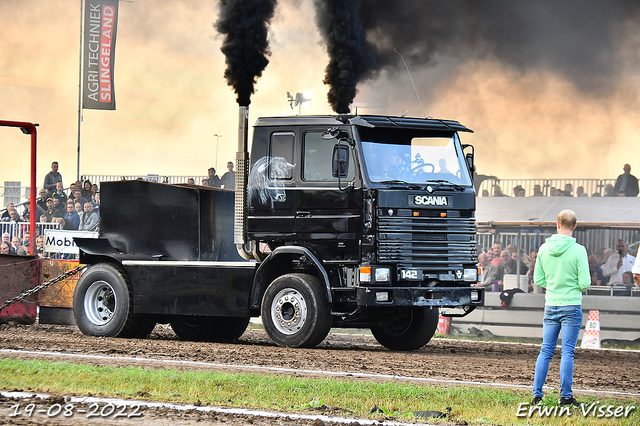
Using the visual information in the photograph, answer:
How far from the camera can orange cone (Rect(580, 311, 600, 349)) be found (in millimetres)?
18031

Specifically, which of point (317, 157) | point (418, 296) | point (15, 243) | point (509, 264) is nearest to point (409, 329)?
point (418, 296)

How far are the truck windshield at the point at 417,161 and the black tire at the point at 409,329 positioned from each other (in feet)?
7.67

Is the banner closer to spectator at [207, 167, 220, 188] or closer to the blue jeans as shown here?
spectator at [207, 167, 220, 188]

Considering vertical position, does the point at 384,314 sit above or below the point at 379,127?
below

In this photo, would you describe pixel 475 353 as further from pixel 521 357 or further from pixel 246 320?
pixel 246 320

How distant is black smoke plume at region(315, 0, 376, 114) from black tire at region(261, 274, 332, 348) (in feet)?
18.8

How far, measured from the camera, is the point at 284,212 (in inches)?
544

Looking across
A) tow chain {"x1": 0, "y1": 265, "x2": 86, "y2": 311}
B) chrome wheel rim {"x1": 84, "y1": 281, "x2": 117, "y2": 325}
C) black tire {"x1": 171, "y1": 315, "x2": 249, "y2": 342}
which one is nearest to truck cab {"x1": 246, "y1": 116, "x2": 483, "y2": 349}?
black tire {"x1": 171, "y1": 315, "x2": 249, "y2": 342}

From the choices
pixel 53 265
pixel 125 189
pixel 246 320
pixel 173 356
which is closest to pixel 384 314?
pixel 246 320

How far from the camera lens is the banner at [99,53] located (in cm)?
3041

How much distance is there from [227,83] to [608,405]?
11.0 meters

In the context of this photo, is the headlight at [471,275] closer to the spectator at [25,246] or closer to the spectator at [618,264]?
the spectator at [618,264]

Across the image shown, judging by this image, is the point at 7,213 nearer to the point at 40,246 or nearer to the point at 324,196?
the point at 40,246

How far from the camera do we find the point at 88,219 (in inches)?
878
